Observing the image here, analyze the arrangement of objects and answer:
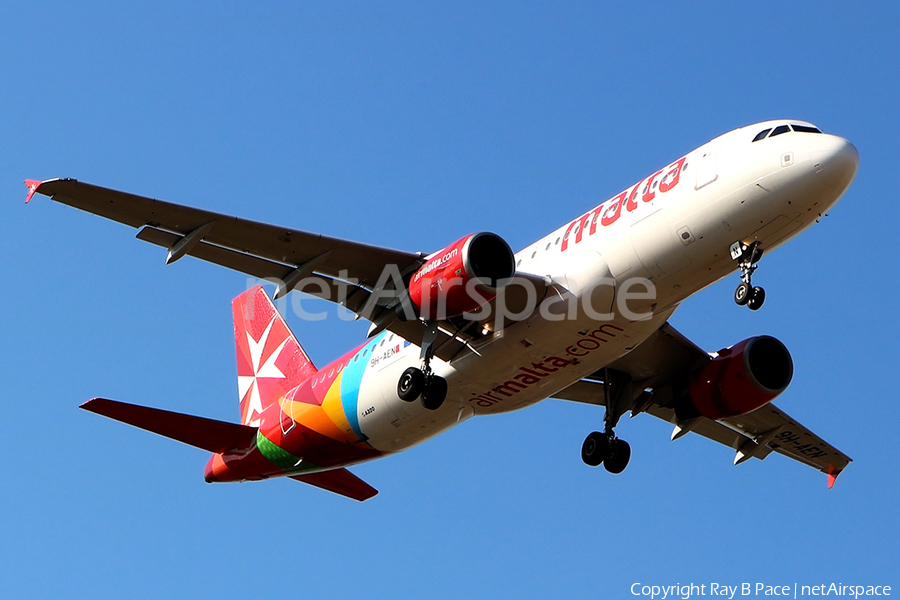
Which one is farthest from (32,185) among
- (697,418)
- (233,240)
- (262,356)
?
(697,418)

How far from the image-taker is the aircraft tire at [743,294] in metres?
23.6

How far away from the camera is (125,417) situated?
29.5m

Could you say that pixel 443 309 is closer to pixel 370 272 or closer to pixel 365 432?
pixel 370 272

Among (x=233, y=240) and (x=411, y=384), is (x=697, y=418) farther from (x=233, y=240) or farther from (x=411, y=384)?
(x=233, y=240)

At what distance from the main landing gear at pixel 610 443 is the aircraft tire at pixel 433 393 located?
5.61m

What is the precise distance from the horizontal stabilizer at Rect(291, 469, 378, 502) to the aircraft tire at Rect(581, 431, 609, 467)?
6.64m

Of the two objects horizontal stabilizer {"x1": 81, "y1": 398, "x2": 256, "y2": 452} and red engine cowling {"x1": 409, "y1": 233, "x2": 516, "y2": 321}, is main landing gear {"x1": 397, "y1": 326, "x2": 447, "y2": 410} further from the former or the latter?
horizontal stabilizer {"x1": 81, "y1": 398, "x2": 256, "y2": 452}

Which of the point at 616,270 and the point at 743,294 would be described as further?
the point at 616,270

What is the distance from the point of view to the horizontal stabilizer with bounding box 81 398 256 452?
2920cm

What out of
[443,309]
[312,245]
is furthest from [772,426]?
[312,245]

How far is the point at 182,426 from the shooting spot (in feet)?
102

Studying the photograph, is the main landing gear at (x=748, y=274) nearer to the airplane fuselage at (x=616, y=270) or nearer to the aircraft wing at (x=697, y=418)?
the airplane fuselage at (x=616, y=270)

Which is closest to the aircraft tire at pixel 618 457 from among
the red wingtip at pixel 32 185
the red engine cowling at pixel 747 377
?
the red engine cowling at pixel 747 377

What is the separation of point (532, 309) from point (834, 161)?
7.10 m
